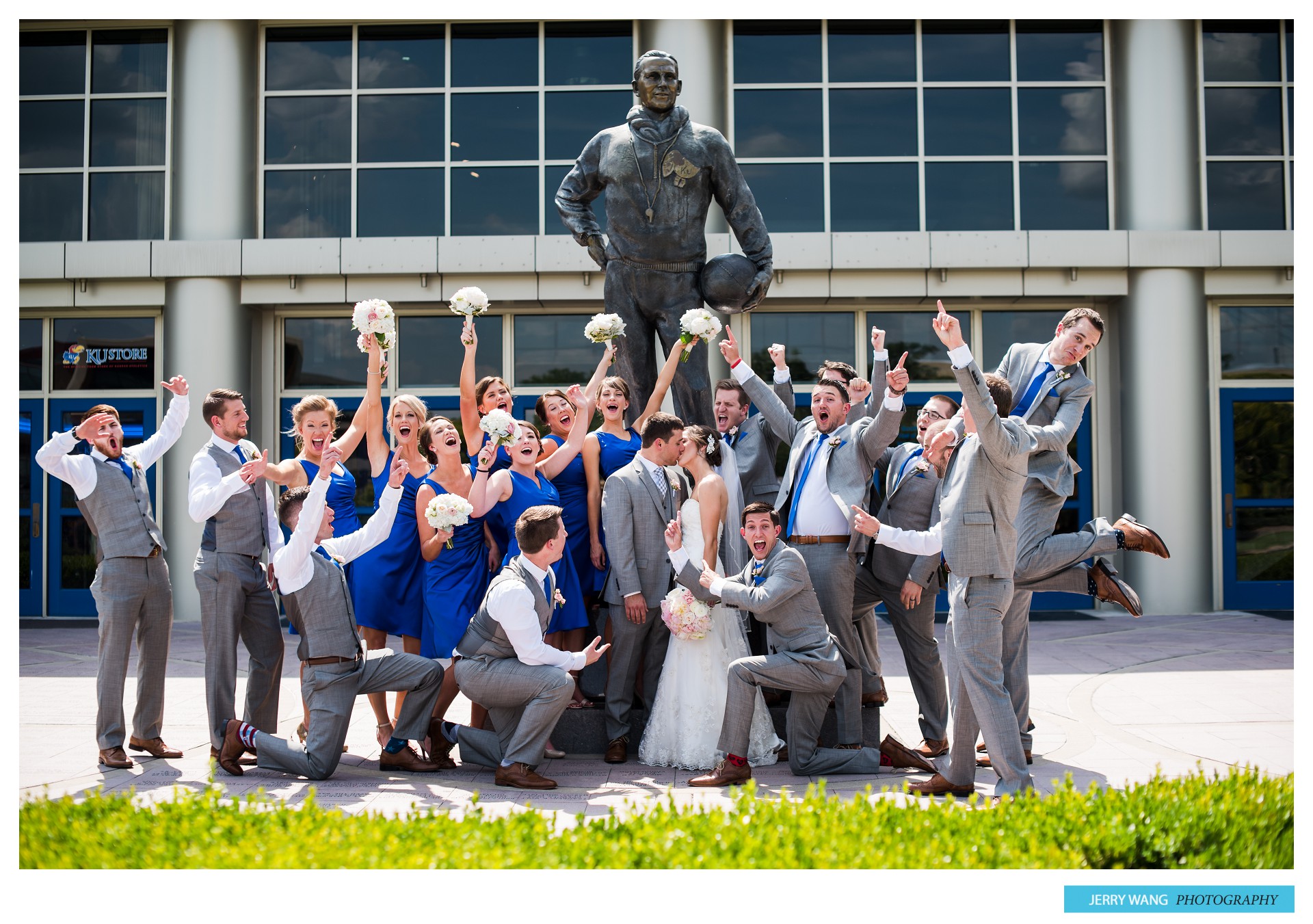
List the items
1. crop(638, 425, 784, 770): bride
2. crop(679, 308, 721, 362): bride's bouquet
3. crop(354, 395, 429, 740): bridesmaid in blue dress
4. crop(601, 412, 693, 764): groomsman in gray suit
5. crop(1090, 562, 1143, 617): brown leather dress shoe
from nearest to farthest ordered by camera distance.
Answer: crop(1090, 562, 1143, 617): brown leather dress shoe < crop(638, 425, 784, 770): bride < crop(601, 412, 693, 764): groomsman in gray suit < crop(354, 395, 429, 740): bridesmaid in blue dress < crop(679, 308, 721, 362): bride's bouquet

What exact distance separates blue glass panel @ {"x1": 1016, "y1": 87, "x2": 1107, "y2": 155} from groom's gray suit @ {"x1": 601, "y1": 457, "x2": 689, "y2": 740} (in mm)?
9169

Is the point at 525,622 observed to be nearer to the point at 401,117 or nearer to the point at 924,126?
the point at 401,117

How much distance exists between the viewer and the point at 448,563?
5.89 m

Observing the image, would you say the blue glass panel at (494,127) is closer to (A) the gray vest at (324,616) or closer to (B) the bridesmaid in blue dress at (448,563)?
(B) the bridesmaid in blue dress at (448,563)

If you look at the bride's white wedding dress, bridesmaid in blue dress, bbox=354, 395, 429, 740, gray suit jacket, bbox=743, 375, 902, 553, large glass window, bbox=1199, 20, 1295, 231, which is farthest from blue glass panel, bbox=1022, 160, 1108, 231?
bridesmaid in blue dress, bbox=354, 395, 429, 740

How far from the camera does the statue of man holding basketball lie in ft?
21.6

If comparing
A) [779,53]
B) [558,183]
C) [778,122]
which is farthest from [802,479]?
[779,53]

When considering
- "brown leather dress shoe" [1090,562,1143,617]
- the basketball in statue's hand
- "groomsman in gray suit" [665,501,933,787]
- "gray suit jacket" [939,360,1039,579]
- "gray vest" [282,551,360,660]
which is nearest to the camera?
"gray suit jacket" [939,360,1039,579]

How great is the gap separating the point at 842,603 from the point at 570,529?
1.55 meters

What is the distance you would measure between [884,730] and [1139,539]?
2.06 meters

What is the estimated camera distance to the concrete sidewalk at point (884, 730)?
518 centimetres

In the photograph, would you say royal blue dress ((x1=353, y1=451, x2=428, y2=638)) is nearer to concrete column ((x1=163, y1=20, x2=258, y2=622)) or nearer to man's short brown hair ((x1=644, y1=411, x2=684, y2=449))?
man's short brown hair ((x1=644, y1=411, x2=684, y2=449))

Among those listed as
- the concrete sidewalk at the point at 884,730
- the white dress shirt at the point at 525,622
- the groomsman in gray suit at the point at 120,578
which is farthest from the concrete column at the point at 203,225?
the white dress shirt at the point at 525,622
